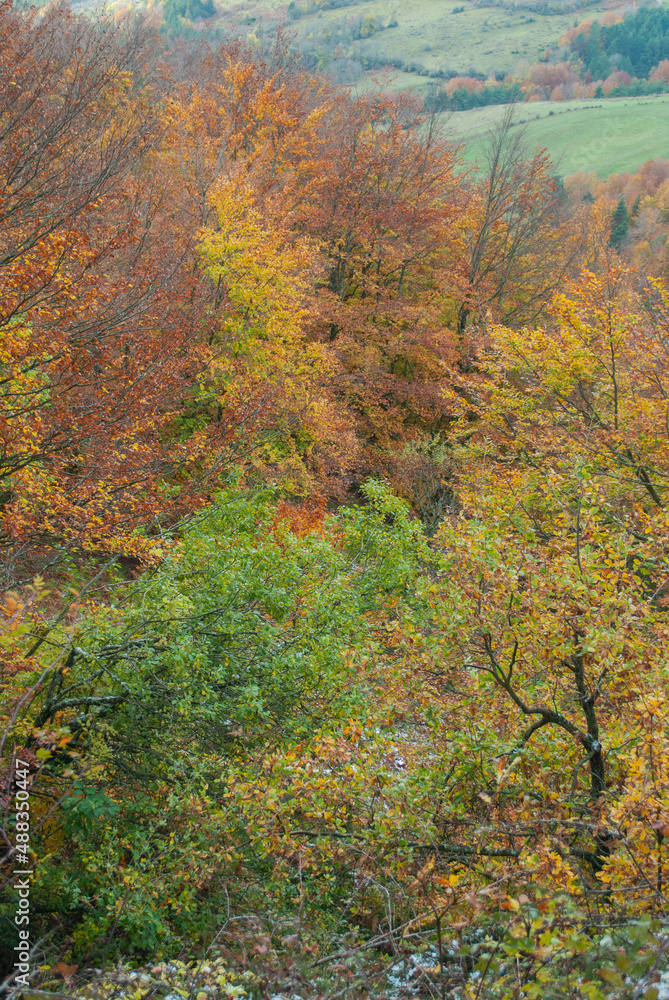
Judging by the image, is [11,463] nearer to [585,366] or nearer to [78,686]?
[78,686]

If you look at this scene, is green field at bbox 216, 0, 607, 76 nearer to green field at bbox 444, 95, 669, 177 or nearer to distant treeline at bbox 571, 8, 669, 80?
distant treeline at bbox 571, 8, 669, 80

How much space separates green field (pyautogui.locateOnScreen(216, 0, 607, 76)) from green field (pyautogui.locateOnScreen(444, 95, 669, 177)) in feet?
105

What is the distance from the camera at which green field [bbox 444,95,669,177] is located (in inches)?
3708

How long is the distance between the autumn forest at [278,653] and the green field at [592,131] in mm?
86986

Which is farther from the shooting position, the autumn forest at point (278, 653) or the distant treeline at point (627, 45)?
the distant treeline at point (627, 45)

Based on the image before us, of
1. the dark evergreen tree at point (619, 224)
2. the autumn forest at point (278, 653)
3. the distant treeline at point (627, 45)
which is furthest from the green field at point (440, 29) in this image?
the autumn forest at point (278, 653)

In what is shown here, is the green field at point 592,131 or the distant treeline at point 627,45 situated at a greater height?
the distant treeline at point 627,45

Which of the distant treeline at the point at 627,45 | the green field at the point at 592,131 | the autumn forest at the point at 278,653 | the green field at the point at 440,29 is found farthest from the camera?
the green field at the point at 440,29

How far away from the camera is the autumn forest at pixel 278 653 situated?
4.55 metres

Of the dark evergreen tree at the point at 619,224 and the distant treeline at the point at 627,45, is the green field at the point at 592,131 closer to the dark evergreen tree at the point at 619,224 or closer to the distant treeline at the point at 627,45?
the distant treeline at the point at 627,45

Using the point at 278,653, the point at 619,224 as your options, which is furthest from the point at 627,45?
the point at 278,653

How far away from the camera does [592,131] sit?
104 meters

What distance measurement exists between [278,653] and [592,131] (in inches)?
4772

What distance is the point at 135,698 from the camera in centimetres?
761
